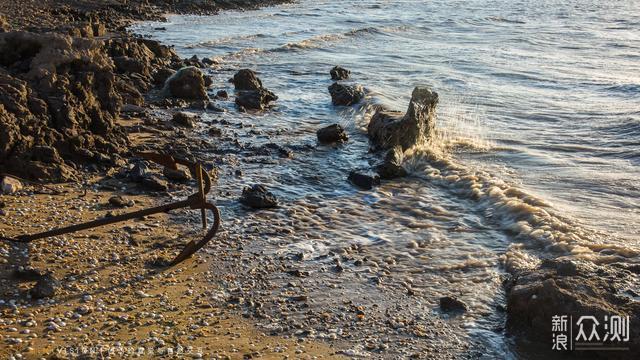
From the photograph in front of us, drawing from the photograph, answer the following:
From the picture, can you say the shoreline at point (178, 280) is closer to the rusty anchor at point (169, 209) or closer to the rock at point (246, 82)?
the rusty anchor at point (169, 209)

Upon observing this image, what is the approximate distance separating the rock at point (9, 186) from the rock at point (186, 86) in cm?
641

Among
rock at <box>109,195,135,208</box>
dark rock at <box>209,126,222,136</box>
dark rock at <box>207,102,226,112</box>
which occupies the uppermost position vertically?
dark rock at <box>207,102,226,112</box>

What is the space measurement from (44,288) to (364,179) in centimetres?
524

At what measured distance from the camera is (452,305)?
6902 mm

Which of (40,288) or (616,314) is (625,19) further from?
(40,288)

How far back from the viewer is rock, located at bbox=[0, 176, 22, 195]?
8055 millimetres

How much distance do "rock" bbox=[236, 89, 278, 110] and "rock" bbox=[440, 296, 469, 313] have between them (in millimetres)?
8300

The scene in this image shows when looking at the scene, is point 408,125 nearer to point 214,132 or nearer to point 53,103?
point 214,132

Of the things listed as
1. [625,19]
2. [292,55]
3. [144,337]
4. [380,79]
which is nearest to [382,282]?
[144,337]

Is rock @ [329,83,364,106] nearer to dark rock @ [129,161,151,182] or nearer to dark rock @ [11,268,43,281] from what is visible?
dark rock @ [129,161,151,182]

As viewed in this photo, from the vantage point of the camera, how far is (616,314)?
6184mm

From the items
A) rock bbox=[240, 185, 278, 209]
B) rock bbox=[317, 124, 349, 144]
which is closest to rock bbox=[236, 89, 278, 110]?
rock bbox=[317, 124, 349, 144]

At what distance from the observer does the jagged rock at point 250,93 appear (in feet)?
47.1

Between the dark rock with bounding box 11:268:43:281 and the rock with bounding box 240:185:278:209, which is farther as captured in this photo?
the rock with bounding box 240:185:278:209
